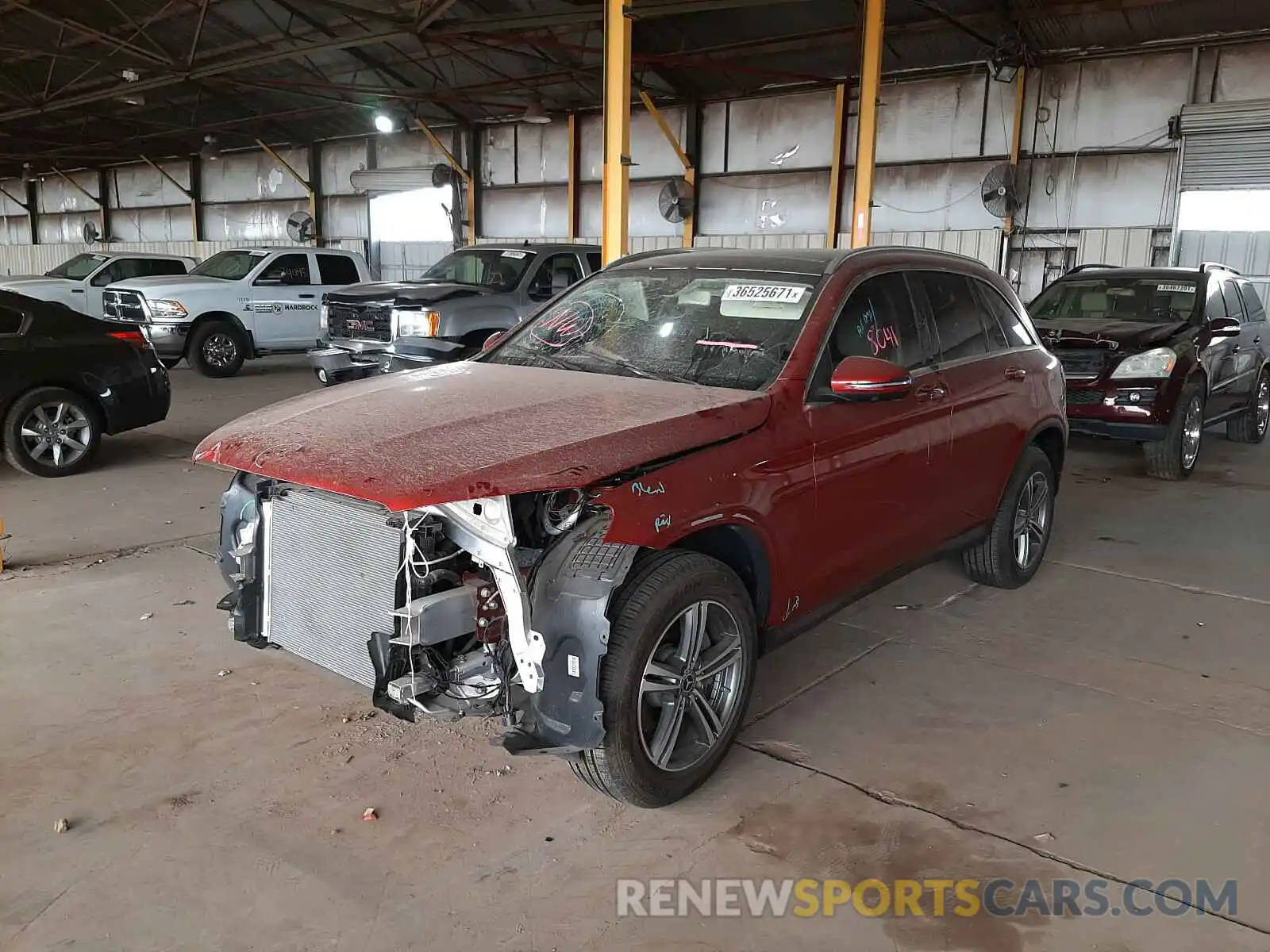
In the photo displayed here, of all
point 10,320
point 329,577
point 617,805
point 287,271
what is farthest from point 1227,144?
point 10,320

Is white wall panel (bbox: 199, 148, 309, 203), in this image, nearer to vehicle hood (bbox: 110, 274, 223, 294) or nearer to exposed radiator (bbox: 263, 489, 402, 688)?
vehicle hood (bbox: 110, 274, 223, 294)

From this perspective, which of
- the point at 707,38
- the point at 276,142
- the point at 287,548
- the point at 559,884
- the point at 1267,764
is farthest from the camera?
the point at 276,142

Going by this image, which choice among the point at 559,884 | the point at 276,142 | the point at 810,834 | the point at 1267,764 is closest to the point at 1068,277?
the point at 1267,764

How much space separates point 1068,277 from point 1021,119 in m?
6.73

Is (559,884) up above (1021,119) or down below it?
below

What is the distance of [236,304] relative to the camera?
14109 millimetres

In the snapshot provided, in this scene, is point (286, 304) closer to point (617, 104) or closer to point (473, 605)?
point (617, 104)

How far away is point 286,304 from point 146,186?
19.5 metres

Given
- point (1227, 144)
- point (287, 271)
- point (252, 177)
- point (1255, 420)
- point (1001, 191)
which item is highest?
point (252, 177)

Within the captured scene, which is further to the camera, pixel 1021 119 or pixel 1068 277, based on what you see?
pixel 1021 119

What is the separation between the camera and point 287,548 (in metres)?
3.14

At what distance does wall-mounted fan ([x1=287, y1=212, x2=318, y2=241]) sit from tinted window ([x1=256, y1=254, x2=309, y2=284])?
403 inches

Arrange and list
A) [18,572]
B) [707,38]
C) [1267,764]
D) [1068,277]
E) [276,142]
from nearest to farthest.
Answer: [1267,764] < [18,572] < [1068,277] < [707,38] < [276,142]

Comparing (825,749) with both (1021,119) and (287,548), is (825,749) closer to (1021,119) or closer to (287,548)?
(287,548)
